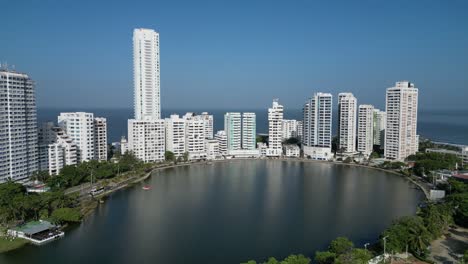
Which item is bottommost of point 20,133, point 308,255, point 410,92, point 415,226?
point 308,255

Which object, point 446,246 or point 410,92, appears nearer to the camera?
point 446,246

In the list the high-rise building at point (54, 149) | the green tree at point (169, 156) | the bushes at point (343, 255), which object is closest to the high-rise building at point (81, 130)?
the high-rise building at point (54, 149)

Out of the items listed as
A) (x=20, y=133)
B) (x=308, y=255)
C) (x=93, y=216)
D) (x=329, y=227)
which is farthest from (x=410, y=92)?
(x=20, y=133)

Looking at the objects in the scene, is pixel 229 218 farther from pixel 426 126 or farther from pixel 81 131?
pixel 426 126

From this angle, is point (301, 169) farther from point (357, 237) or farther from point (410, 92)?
point (357, 237)

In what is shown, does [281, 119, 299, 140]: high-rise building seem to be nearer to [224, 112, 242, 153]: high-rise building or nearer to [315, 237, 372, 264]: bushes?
[224, 112, 242, 153]: high-rise building

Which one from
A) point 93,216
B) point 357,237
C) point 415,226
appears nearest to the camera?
point 415,226

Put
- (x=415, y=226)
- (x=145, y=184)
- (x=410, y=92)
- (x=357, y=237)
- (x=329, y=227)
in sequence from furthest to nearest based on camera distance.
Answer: (x=410, y=92)
(x=145, y=184)
(x=329, y=227)
(x=357, y=237)
(x=415, y=226)

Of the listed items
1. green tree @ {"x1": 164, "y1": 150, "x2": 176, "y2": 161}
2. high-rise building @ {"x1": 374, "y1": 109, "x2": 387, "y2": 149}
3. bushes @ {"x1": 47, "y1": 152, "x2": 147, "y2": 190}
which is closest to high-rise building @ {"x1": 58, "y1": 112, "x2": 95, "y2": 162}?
bushes @ {"x1": 47, "y1": 152, "x2": 147, "y2": 190}
